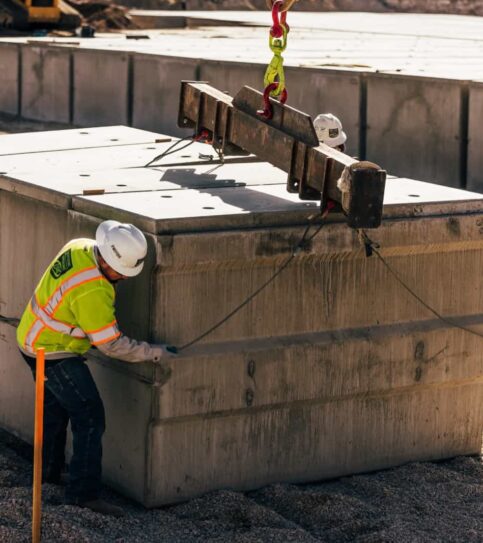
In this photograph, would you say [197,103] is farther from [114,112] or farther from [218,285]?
[114,112]

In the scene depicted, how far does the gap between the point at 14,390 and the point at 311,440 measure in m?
1.96

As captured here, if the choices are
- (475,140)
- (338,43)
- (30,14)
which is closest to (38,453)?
(475,140)

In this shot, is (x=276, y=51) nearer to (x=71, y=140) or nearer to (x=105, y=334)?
(x=105, y=334)

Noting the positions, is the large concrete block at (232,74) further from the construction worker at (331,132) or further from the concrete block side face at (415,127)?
the construction worker at (331,132)

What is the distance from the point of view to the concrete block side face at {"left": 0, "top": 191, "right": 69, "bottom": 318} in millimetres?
7852

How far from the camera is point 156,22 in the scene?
Result: 30781 millimetres

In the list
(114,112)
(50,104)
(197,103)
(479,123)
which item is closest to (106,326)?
(197,103)

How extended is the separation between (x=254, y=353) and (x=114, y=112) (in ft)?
37.0

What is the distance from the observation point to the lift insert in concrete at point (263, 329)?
7.02 metres

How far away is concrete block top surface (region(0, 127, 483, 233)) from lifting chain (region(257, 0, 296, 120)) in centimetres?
54

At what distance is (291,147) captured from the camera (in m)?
7.50

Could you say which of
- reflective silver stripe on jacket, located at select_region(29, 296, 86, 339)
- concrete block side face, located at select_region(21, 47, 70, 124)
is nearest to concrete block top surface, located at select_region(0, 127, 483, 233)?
reflective silver stripe on jacket, located at select_region(29, 296, 86, 339)

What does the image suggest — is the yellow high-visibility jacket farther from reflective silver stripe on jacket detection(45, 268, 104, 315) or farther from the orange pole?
the orange pole

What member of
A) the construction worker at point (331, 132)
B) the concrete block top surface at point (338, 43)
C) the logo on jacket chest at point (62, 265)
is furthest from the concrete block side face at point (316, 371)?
the concrete block top surface at point (338, 43)
